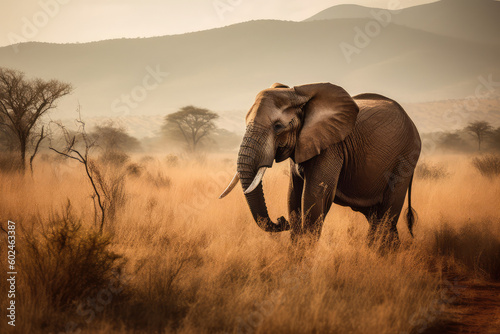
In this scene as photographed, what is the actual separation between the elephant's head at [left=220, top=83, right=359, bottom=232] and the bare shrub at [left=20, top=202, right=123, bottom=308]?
1.55m

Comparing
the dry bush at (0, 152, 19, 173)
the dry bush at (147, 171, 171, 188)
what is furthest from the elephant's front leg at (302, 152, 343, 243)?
the dry bush at (0, 152, 19, 173)

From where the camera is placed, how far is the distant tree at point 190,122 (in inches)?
1230

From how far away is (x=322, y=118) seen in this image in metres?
4.91

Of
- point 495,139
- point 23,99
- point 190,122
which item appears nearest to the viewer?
point 23,99

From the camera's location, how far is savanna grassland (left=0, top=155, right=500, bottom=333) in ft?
11.2

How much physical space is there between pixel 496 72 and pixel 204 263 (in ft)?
636

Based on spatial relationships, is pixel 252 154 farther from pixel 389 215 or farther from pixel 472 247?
pixel 472 247

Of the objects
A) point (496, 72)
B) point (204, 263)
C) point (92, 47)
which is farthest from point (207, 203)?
point (92, 47)

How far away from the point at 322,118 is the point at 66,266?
10.2 feet

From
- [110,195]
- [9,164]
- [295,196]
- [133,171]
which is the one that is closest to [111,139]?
[133,171]

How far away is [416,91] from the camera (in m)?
188

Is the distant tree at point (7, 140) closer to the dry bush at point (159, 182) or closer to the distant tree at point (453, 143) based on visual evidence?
the dry bush at point (159, 182)

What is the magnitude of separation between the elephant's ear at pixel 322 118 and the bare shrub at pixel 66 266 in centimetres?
234

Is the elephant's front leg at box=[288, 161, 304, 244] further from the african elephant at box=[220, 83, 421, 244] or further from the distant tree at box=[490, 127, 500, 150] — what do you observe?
the distant tree at box=[490, 127, 500, 150]
